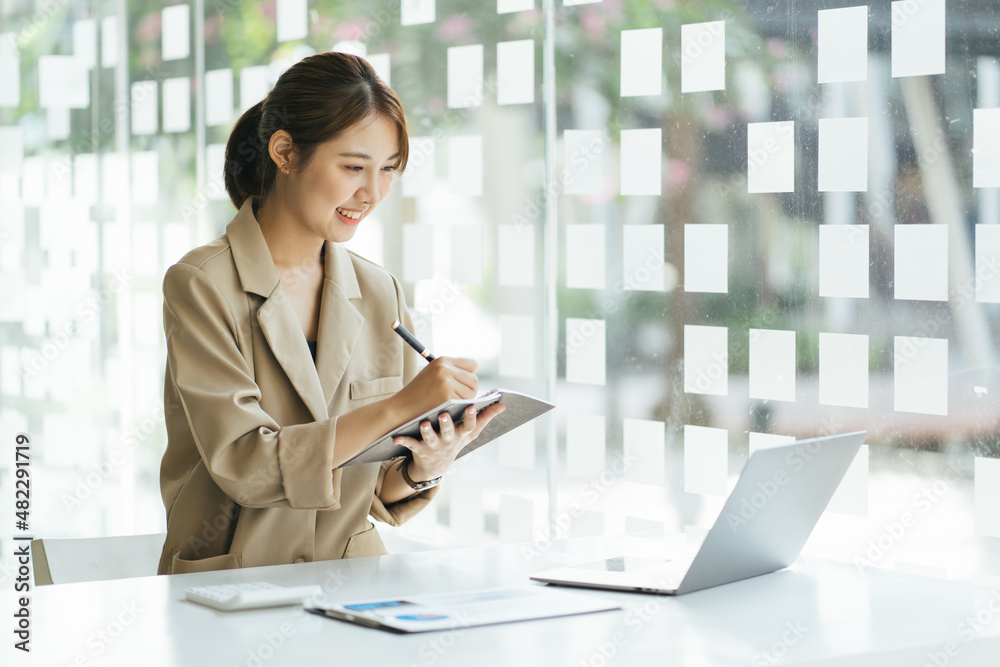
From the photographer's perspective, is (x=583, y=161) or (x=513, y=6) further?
(x=513, y=6)

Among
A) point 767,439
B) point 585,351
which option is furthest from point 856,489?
point 585,351

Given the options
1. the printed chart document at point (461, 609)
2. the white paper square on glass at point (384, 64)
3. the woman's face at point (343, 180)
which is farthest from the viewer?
the white paper square on glass at point (384, 64)

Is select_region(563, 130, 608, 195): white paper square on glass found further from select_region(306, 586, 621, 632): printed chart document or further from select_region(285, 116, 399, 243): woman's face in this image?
select_region(306, 586, 621, 632): printed chart document

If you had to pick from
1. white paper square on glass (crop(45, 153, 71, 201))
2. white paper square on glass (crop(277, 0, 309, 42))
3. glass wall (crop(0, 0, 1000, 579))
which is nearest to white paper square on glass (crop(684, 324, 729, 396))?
glass wall (crop(0, 0, 1000, 579))

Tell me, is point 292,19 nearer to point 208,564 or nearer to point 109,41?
point 109,41

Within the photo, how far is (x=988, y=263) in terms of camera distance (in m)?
2.07

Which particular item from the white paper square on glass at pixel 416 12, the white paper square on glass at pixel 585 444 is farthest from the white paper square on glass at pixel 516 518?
the white paper square on glass at pixel 416 12

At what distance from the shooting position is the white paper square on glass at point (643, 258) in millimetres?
2676

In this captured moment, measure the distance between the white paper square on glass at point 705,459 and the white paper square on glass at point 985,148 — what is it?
807mm

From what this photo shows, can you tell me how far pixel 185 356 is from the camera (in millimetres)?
1725

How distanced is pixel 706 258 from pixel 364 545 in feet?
3.71

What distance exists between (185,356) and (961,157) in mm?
1540

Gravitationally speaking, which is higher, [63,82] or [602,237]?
[63,82]

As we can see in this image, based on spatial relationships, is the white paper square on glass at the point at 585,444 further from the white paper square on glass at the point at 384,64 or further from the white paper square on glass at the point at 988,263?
the white paper square on glass at the point at 384,64
